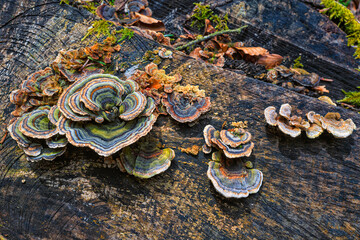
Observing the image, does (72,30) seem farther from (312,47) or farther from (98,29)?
(312,47)

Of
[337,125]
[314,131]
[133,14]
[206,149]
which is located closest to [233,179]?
[206,149]

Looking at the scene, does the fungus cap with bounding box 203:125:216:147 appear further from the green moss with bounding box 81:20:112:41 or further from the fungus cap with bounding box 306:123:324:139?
the green moss with bounding box 81:20:112:41

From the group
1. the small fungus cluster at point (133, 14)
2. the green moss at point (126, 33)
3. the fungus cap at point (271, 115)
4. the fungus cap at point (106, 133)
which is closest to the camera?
the fungus cap at point (106, 133)

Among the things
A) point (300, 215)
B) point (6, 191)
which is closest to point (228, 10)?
point (300, 215)

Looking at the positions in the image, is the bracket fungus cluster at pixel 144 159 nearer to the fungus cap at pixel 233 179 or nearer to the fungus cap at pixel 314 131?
the fungus cap at pixel 233 179

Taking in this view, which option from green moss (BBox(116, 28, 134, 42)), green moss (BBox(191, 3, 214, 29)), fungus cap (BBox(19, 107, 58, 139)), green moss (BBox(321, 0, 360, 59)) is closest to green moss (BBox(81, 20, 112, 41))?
green moss (BBox(116, 28, 134, 42))

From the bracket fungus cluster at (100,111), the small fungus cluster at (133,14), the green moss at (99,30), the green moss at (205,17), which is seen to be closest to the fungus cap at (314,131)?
the bracket fungus cluster at (100,111)
